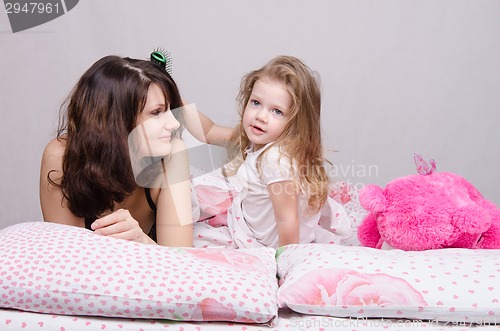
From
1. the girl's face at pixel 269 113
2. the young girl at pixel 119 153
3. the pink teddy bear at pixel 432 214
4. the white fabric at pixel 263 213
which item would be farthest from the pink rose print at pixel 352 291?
the girl's face at pixel 269 113

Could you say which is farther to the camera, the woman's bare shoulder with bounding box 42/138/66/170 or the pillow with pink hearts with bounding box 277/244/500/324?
the woman's bare shoulder with bounding box 42/138/66/170

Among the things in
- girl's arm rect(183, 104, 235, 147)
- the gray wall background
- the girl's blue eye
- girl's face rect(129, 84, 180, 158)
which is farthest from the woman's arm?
the gray wall background

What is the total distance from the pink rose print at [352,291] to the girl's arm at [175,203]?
1.79 feet

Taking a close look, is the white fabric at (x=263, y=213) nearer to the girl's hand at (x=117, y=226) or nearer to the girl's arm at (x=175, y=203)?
the girl's arm at (x=175, y=203)

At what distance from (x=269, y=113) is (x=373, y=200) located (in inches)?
17.7

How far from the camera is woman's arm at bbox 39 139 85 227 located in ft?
5.76

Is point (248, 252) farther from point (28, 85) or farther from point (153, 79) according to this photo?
point (28, 85)

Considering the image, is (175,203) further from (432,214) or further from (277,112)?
(432,214)

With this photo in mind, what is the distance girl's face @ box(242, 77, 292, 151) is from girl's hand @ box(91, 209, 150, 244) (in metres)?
0.60

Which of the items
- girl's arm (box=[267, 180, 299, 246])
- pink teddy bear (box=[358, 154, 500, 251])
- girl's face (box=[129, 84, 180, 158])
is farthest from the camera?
girl's arm (box=[267, 180, 299, 246])

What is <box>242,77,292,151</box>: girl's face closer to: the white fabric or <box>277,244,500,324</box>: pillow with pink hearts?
the white fabric

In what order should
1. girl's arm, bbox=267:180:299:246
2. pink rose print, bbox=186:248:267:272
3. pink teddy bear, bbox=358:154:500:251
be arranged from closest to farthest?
pink rose print, bbox=186:248:267:272 → pink teddy bear, bbox=358:154:500:251 → girl's arm, bbox=267:180:299:246

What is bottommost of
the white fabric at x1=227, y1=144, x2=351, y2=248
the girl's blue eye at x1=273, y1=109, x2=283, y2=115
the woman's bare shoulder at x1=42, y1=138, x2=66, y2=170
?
the white fabric at x1=227, y1=144, x2=351, y2=248

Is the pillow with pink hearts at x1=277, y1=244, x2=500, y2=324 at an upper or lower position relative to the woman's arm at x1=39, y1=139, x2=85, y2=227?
lower
